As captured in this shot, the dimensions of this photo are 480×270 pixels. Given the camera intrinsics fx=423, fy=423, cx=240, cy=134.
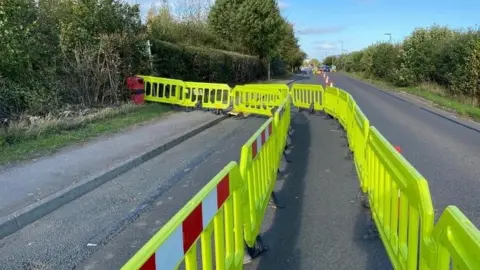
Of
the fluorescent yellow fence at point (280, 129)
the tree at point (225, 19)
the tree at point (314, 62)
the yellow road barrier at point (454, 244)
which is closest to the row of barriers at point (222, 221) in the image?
the fluorescent yellow fence at point (280, 129)

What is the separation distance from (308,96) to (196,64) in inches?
290

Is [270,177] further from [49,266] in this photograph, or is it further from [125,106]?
[125,106]

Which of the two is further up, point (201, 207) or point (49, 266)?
point (201, 207)

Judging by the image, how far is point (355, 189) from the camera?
622 centimetres

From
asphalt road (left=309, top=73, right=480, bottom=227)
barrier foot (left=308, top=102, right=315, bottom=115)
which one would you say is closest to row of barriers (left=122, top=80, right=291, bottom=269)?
asphalt road (left=309, top=73, right=480, bottom=227)

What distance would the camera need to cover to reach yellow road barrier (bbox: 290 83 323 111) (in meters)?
15.5

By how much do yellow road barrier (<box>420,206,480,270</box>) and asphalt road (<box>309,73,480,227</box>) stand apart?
300 centimetres

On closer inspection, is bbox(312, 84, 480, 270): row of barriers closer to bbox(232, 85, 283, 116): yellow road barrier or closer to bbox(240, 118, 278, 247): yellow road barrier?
bbox(240, 118, 278, 247): yellow road barrier

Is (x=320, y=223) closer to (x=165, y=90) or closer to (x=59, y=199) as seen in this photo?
(x=59, y=199)

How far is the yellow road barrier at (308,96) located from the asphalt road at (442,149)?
1.86 metres

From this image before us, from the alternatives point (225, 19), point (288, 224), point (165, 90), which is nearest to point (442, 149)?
point (288, 224)

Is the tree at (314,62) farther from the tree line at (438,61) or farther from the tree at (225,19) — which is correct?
the tree at (225,19)

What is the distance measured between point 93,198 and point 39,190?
752mm

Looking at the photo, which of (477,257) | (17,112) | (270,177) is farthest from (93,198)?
(17,112)
